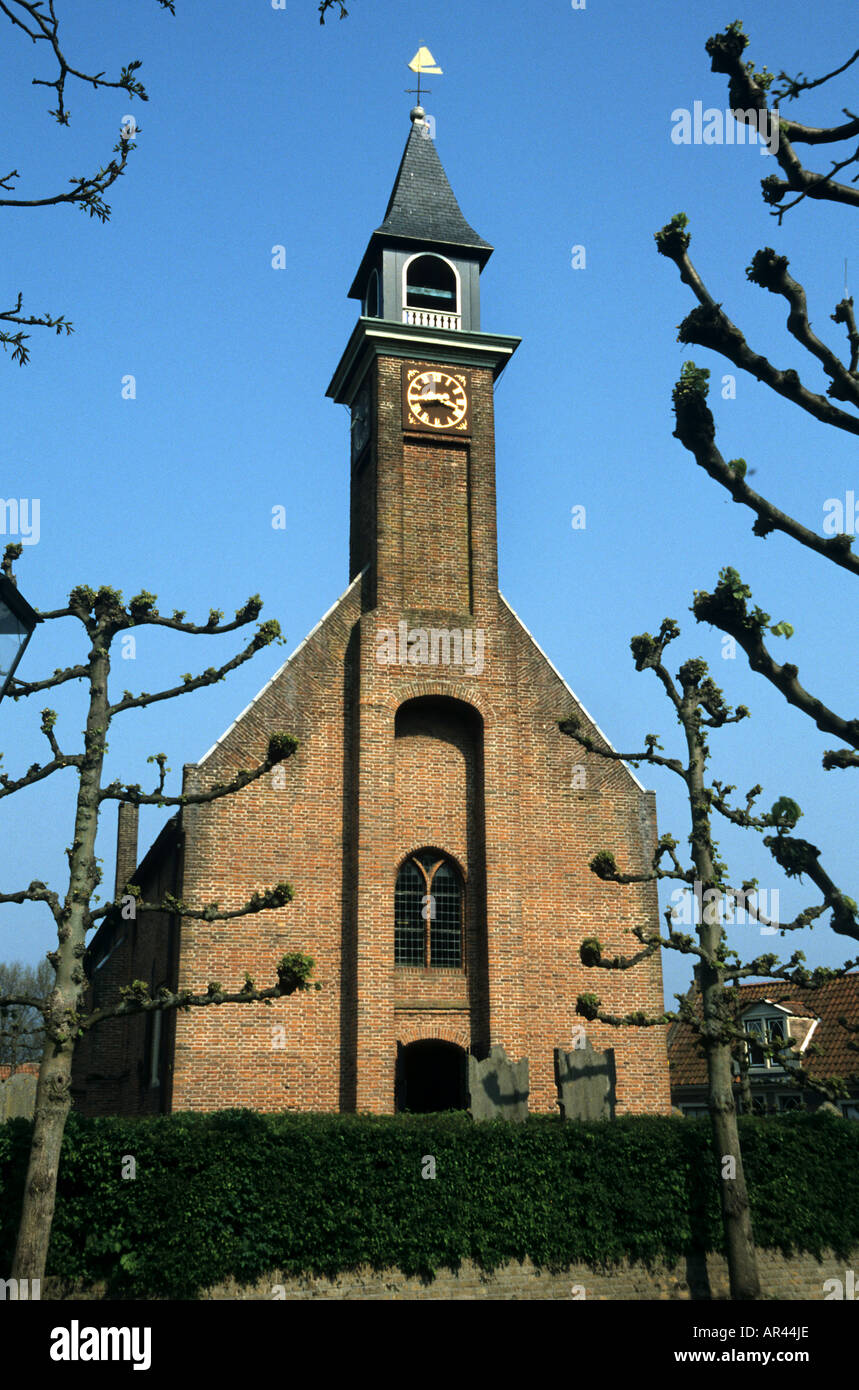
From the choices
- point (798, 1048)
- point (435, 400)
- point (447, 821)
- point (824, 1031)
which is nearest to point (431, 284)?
point (435, 400)

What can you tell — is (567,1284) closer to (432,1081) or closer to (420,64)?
(432,1081)

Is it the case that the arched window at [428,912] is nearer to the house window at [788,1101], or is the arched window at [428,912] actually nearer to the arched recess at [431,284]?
the arched recess at [431,284]

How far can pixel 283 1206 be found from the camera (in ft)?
48.4

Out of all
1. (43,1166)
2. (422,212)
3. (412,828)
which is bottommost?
(43,1166)

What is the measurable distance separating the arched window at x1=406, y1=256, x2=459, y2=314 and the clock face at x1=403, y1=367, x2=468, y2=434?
1988 millimetres

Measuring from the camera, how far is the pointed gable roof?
27.0 metres

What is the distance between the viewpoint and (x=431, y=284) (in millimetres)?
27516

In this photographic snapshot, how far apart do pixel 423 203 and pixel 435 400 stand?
6.00 m

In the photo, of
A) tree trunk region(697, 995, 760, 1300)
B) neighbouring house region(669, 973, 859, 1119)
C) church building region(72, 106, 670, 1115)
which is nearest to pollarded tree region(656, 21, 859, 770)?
tree trunk region(697, 995, 760, 1300)

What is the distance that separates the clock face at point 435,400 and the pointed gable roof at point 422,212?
3.38 meters

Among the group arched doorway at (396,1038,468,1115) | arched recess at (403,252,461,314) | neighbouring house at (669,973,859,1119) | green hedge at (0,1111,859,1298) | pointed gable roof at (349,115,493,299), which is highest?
pointed gable roof at (349,115,493,299)

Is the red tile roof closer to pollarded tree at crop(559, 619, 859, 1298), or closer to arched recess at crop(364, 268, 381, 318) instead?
pollarded tree at crop(559, 619, 859, 1298)

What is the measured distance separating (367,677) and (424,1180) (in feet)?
34.7
